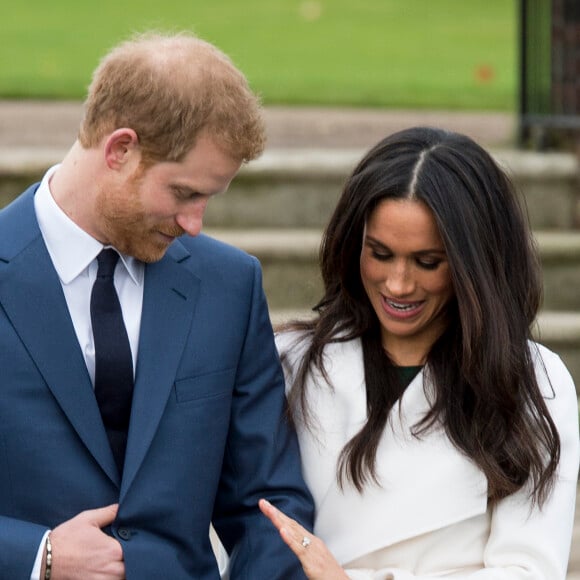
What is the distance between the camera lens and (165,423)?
2932mm

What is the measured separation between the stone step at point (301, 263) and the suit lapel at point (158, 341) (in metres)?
2.61

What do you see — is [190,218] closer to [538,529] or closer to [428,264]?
[428,264]

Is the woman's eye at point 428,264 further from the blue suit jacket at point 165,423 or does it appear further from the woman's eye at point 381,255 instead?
the blue suit jacket at point 165,423

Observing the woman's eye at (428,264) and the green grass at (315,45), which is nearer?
the woman's eye at (428,264)

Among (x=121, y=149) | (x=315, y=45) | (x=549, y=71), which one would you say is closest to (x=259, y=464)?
(x=121, y=149)

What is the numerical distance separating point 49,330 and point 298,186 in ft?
11.4

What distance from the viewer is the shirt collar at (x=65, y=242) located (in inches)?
113

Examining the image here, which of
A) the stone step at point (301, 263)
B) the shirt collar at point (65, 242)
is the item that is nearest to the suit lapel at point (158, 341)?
the shirt collar at point (65, 242)

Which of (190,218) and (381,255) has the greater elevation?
(190,218)

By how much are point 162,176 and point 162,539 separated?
0.72m

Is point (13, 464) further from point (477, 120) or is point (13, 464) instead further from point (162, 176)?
point (477, 120)

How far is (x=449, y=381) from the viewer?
312 centimetres

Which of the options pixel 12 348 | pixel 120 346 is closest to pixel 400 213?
pixel 120 346

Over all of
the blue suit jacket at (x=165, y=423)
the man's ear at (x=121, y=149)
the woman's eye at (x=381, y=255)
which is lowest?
the blue suit jacket at (x=165, y=423)
